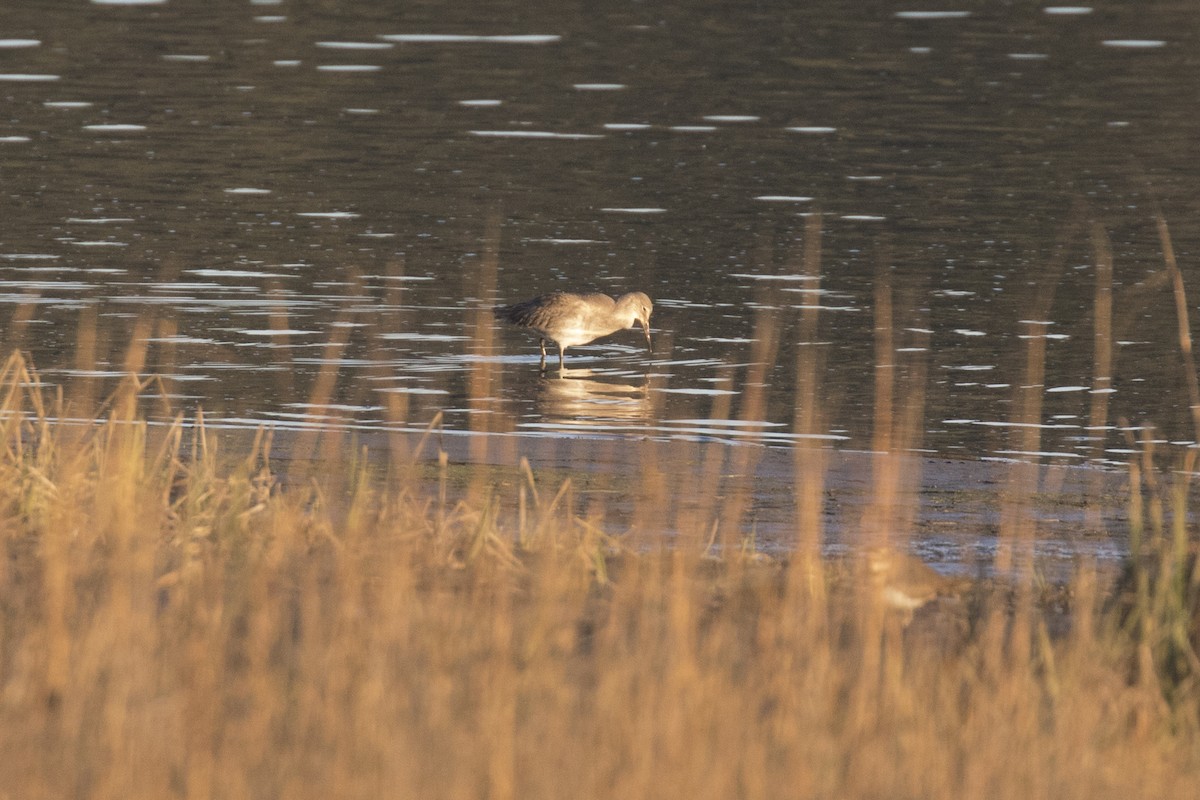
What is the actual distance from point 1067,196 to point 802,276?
217 inches

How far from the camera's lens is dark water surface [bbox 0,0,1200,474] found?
16.0 m

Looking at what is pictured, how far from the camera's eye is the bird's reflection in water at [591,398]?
49.9ft

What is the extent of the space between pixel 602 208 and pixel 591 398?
7.67 m

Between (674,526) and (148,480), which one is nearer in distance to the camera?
(148,480)

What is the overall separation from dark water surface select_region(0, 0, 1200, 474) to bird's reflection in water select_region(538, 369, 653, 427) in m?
0.04

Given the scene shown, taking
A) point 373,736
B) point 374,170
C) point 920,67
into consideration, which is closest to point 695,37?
point 920,67

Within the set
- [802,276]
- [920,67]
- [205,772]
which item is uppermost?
[920,67]

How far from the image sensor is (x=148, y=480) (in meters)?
8.71

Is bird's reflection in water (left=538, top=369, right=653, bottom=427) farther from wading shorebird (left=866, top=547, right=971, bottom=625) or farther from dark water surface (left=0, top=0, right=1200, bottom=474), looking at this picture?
wading shorebird (left=866, top=547, right=971, bottom=625)

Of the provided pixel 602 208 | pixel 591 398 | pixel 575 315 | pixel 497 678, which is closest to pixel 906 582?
pixel 497 678

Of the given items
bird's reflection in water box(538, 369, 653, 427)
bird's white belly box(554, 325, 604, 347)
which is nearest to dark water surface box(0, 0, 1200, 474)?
bird's reflection in water box(538, 369, 653, 427)

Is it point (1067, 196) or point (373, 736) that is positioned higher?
point (1067, 196)

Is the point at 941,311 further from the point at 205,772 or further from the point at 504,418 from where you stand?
the point at 205,772

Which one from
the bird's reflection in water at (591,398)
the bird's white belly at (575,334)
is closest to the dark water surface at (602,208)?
the bird's reflection in water at (591,398)
